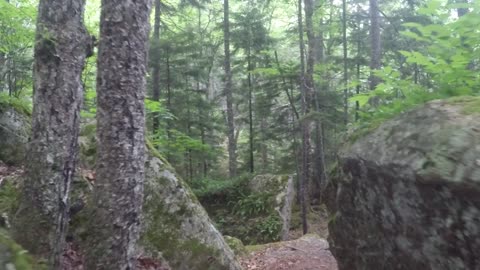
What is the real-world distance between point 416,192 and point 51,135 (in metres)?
3.54

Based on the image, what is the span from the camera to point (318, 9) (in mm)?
12969

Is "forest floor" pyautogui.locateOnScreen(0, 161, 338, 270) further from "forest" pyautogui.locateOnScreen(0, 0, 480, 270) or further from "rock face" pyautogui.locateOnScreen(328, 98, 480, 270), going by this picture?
"rock face" pyautogui.locateOnScreen(328, 98, 480, 270)

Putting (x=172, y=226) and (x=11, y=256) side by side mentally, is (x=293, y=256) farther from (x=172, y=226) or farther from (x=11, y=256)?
(x=11, y=256)

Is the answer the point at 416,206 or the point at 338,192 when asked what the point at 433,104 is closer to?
the point at 416,206

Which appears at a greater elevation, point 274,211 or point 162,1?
point 162,1

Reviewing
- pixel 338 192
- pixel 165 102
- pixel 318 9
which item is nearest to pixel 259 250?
pixel 338 192

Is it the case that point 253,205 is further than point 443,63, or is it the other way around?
point 253,205

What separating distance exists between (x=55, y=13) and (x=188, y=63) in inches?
537

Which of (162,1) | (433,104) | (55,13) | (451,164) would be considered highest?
(162,1)

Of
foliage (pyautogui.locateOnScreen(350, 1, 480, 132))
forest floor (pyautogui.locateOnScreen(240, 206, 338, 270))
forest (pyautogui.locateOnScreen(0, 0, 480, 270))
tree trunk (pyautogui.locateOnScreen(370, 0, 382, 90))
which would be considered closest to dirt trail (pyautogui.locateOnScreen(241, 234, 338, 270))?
forest floor (pyautogui.locateOnScreen(240, 206, 338, 270))

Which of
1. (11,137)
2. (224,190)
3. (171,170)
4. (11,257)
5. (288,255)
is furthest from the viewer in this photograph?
(224,190)

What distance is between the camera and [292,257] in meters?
8.88

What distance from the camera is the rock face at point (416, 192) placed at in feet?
9.18

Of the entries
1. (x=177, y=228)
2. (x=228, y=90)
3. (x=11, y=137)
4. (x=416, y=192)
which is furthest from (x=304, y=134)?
(x=416, y=192)
